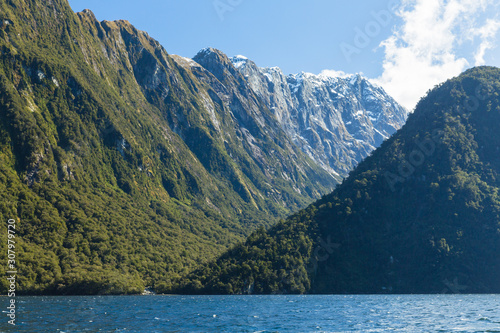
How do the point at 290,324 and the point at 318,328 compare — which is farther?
the point at 290,324

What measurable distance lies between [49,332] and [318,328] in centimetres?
4501

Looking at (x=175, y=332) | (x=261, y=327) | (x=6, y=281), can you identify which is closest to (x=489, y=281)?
(x=261, y=327)

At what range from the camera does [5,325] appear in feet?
233

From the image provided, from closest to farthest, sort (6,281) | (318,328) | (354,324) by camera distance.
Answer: (318,328) < (354,324) < (6,281)

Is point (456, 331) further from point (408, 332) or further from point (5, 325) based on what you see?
point (5, 325)

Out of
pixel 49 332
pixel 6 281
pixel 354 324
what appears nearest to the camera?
pixel 49 332

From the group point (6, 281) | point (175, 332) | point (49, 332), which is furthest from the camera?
point (6, 281)

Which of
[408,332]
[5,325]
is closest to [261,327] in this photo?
[408,332]

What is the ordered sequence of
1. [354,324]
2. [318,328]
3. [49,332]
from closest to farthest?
1. [49,332]
2. [318,328]
3. [354,324]

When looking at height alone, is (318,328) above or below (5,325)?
below

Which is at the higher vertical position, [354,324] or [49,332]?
[49,332]

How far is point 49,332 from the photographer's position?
Result: 65.9 m

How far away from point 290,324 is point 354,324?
12.4 m

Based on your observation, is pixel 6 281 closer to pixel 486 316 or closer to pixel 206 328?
pixel 206 328
